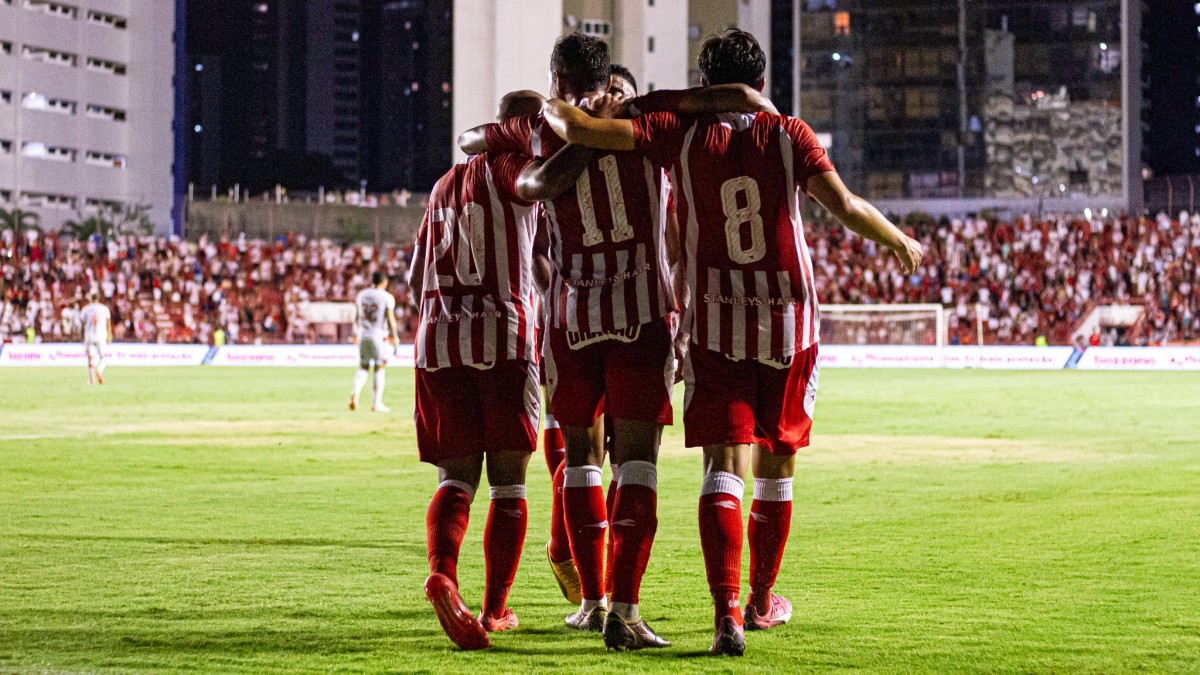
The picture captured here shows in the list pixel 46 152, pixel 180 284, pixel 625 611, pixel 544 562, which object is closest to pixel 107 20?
pixel 46 152

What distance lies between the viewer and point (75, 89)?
71.6 metres

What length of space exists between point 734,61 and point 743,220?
0.62 meters

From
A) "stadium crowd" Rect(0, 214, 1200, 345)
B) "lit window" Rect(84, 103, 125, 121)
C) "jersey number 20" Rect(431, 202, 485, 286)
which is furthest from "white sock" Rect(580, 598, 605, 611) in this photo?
"lit window" Rect(84, 103, 125, 121)

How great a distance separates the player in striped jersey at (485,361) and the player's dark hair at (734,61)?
30.1 inches

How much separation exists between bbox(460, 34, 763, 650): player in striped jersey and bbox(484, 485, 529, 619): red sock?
0.89ft

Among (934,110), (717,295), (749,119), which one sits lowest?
(717,295)

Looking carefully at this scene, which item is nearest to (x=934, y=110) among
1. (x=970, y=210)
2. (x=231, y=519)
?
(x=970, y=210)

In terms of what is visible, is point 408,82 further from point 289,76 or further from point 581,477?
point 581,477

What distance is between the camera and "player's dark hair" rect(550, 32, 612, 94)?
5465 millimetres

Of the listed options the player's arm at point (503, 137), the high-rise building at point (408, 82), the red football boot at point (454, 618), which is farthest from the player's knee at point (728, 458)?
the high-rise building at point (408, 82)

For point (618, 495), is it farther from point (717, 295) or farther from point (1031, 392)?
point (1031, 392)

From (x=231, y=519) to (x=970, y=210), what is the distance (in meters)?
67.8

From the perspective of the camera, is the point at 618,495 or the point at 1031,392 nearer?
the point at 618,495

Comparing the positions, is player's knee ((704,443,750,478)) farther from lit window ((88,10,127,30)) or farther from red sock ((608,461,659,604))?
lit window ((88,10,127,30))
